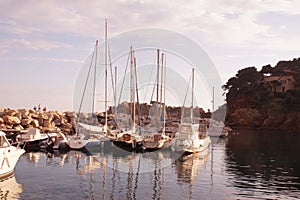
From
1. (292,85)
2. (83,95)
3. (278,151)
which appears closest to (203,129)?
(278,151)

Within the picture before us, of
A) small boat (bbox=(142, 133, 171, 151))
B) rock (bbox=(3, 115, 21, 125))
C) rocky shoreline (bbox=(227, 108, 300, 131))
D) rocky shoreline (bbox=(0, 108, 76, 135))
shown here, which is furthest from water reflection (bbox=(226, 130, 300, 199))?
rocky shoreline (bbox=(227, 108, 300, 131))

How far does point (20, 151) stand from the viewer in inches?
1163

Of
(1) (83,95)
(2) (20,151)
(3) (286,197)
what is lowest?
(3) (286,197)

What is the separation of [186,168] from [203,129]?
4705 centimetres

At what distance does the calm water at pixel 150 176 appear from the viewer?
2489 cm

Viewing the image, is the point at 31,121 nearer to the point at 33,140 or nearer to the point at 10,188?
the point at 33,140

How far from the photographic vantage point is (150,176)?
30.9m

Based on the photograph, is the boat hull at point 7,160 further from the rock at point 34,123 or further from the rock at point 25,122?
the rock at point 34,123

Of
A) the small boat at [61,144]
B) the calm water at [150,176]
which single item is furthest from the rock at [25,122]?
the calm water at [150,176]

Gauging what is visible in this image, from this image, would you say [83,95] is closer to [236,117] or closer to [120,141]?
[120,141]

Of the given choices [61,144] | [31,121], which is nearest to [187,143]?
[61,144]

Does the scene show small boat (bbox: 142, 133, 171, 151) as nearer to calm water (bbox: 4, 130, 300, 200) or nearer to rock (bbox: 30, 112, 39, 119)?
calm water (bbox: 4, 130, 300, 200)

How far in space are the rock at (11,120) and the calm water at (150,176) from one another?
17.9 meters

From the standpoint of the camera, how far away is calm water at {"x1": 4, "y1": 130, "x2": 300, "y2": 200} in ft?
81.7
